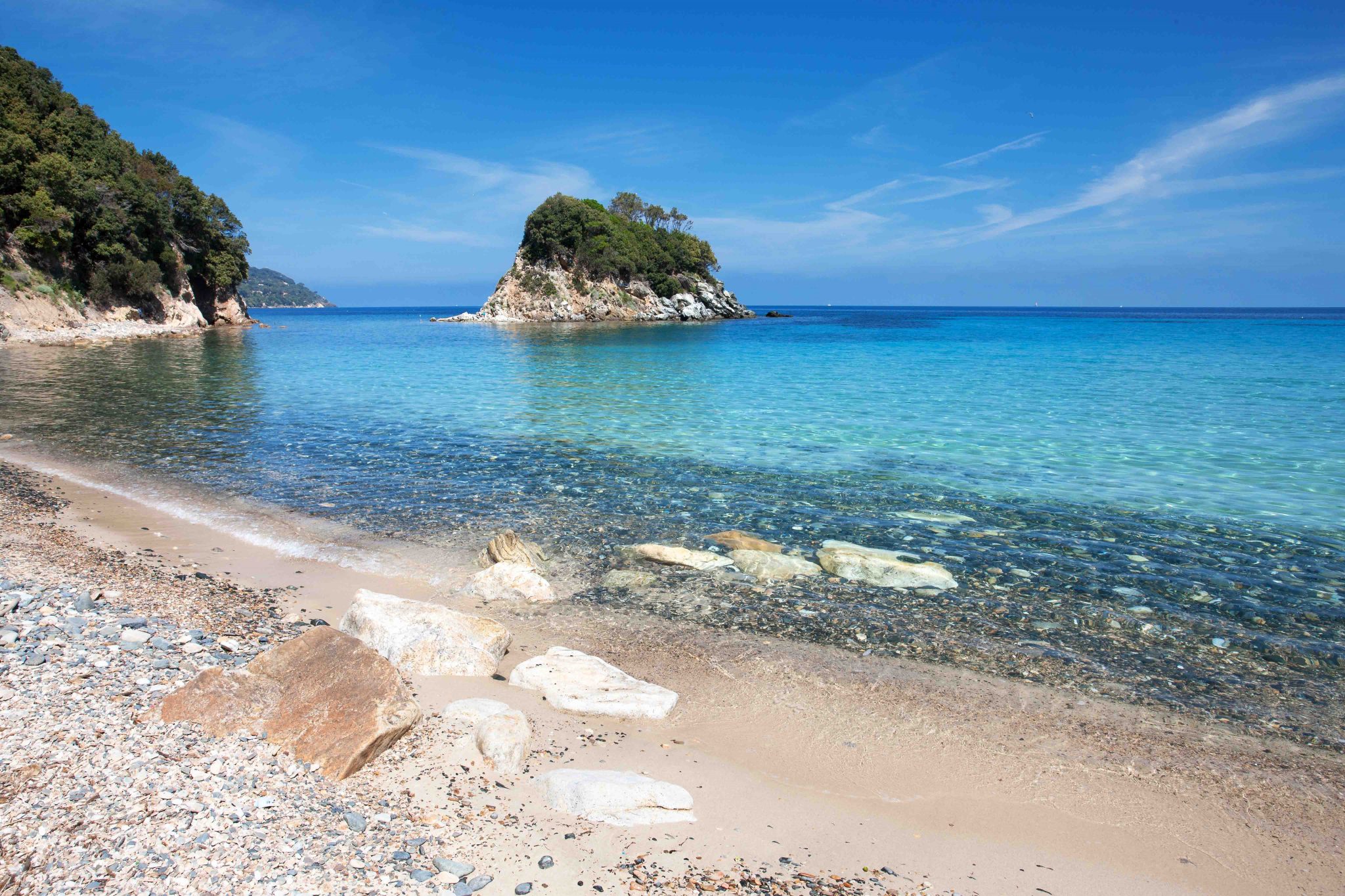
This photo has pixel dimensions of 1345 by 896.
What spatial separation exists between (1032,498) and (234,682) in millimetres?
10251

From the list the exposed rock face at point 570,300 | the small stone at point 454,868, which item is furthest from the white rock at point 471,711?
the exposed rock face at point 570,300

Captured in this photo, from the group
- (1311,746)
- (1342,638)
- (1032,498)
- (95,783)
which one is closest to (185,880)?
(95,783)

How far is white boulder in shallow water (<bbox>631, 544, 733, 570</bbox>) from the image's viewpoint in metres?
7.88

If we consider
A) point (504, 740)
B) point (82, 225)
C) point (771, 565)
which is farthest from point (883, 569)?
point (82, 225)

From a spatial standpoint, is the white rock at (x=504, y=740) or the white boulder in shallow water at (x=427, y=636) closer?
the white rock at (x=504, y=740)

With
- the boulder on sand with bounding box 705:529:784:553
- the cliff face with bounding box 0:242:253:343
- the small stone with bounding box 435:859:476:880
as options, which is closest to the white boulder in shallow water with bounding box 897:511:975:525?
the boulder on sand with bounding box 705:529:784:553

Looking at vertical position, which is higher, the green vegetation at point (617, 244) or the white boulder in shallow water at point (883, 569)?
the green vegetation at point (617, 244)

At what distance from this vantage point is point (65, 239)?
48.5m

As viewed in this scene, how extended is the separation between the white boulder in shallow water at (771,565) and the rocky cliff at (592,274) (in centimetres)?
9112

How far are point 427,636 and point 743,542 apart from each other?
→ 4.17 meters

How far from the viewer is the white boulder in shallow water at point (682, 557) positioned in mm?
7875

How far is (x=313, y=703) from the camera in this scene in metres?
4.20

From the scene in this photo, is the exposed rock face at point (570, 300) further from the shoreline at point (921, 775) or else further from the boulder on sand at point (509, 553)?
the shoreline at point (921, 775)

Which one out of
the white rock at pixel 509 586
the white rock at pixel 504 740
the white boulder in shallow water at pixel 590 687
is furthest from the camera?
the white rock at pixel 509 586
